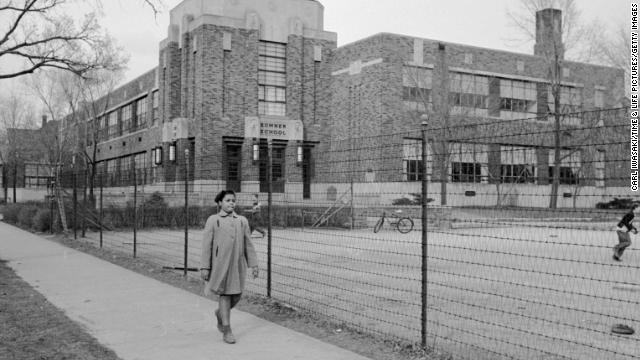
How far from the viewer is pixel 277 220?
29.1 metres

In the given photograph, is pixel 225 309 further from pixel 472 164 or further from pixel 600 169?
pixel 472 164

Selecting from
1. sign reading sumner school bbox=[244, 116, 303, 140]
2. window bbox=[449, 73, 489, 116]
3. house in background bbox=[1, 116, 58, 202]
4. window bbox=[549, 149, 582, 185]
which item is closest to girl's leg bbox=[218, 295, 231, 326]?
window bbox=[549, 149, 582, 185]

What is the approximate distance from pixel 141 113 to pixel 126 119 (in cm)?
481

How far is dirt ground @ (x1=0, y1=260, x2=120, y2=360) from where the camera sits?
6402mm

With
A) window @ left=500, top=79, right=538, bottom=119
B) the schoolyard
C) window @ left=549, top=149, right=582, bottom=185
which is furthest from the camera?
window @ left=500, top=79, right=538, bottom=119

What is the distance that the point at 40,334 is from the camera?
7.29 metres

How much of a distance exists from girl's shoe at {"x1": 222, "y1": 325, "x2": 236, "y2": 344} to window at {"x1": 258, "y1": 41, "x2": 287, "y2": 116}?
3717 centimetres

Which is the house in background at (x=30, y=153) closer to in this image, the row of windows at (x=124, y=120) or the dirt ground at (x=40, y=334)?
the row of windows at (x=124, y=120)

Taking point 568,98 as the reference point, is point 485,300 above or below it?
below

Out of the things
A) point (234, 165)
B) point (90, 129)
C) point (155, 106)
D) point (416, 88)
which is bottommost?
point (234, 165)

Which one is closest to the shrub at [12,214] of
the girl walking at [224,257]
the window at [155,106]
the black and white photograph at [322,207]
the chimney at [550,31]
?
the black and white photograph at [322,207]

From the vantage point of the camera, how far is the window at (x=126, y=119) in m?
57.5

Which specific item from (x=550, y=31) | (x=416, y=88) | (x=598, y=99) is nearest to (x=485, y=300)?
(x=416, y=88)

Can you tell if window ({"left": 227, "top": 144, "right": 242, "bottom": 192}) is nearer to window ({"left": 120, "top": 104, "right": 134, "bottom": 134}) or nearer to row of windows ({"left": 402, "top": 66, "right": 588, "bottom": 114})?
row of windows ({"left": 402, "top": 66, "right": 588, "bottom": 114})
